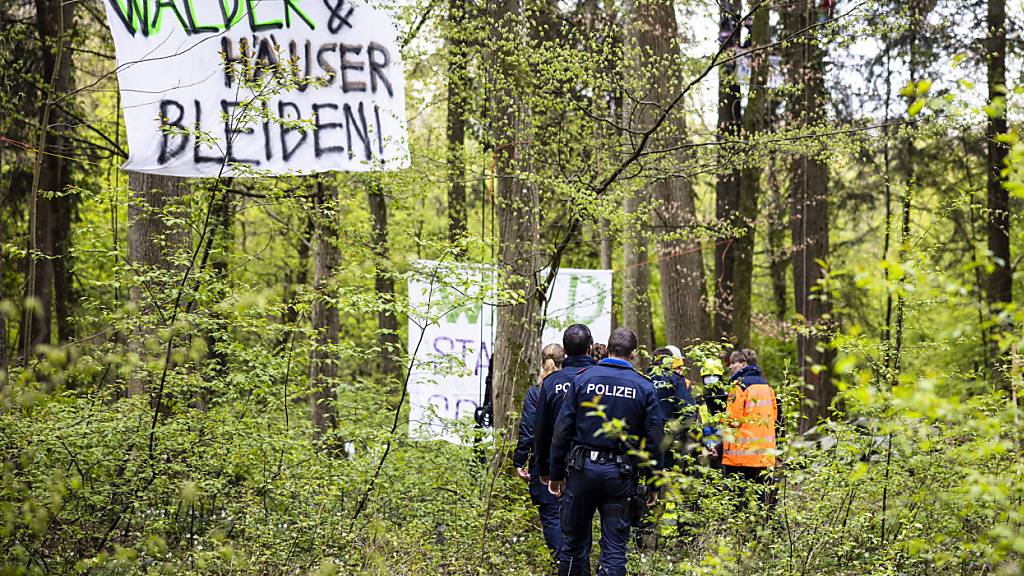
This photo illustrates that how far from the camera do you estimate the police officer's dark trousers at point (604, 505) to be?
19.3 ft

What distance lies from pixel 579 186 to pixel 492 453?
2.37 m

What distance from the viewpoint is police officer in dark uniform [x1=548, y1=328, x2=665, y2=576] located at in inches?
232

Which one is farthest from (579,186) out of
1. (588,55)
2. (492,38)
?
(492,38)

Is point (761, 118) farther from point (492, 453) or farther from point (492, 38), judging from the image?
point (492, 453)

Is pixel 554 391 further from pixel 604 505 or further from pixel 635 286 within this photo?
pixel 635 286

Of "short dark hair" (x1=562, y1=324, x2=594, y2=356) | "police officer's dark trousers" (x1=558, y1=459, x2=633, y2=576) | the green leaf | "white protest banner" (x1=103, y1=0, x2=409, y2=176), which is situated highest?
"white protest banner" (x1=103, y1=0, x2=409, y2=176)

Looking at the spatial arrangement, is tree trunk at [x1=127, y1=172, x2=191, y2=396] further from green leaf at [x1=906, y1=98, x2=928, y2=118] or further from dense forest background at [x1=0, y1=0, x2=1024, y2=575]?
green leaf at [x1=906, y1=98, x2=928, y2=118]

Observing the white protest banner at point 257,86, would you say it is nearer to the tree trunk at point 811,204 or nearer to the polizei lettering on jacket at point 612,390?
the polizei lettering on jacket at point 612,390

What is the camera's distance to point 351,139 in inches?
293

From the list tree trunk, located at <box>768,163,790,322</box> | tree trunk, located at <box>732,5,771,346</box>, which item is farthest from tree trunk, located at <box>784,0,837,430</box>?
tree trunk, located at <box>768,163,790,322</box>

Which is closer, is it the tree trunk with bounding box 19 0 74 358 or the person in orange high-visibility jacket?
the person in orange high-visibility jacket

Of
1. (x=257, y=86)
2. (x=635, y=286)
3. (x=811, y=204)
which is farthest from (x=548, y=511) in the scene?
(x=811, y=204)

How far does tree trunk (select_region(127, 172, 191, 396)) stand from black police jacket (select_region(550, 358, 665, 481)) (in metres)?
2.87

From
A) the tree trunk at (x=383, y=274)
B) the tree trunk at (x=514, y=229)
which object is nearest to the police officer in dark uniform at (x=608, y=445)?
the tree trunk at (x=383, y=274)
